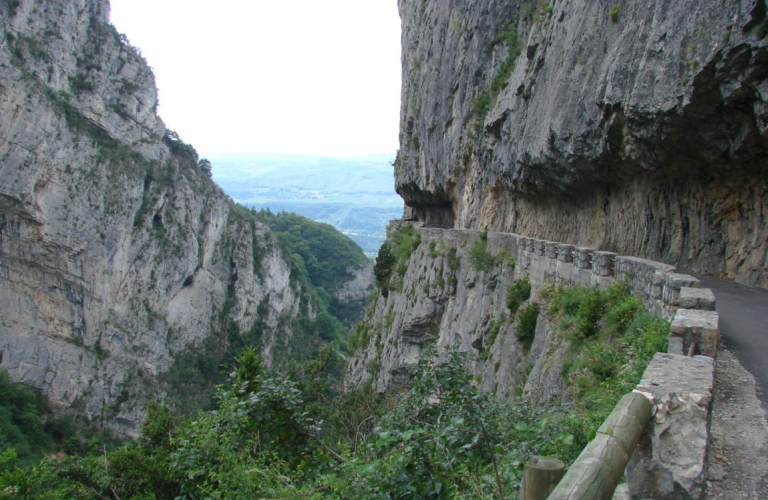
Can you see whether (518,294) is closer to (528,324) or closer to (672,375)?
(528,324)

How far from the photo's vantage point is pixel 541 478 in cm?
255

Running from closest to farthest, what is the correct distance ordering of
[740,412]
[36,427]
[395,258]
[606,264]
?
[740,412]
[606,264]
[395,258]
[36,427]

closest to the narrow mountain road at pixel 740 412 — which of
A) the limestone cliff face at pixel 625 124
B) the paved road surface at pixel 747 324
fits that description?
the paved road surface at pixel 747 324

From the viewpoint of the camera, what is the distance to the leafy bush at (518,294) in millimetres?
13188

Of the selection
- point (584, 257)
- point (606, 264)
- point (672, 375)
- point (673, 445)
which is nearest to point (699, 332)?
point (672, 375)

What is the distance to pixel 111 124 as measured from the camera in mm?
63531

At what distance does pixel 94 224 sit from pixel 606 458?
65.8m

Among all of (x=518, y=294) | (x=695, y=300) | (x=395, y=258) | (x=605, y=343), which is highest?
(x=695, y=300)

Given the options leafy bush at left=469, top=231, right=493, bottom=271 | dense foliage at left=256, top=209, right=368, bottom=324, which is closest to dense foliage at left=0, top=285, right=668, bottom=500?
leafy bush at left=469, top=231, right=493, bottom=271

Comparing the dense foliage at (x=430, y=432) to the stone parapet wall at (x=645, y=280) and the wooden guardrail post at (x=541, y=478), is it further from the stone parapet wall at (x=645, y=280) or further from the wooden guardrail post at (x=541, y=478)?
the wooden guardrail post at (x=541, y=478)

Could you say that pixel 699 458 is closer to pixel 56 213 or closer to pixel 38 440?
pixel 38 440

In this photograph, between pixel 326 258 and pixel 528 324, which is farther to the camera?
pixel 326 258

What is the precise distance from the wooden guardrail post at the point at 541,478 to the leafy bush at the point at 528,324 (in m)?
9.25

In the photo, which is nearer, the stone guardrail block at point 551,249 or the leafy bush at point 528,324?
the leafy bush at point 528,324
